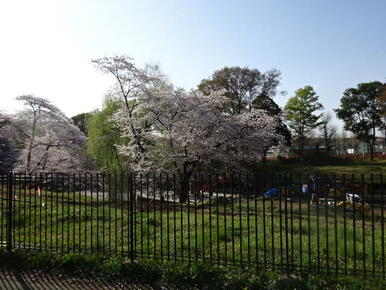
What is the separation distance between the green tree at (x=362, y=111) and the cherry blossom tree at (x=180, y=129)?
34.9m

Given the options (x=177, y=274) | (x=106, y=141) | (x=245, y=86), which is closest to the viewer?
(x=177, y=274)

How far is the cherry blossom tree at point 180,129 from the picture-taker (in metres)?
19.6

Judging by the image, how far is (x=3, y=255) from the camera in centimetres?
639

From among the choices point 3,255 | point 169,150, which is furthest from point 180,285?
point 169,150

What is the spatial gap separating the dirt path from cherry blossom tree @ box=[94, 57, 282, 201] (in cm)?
1326

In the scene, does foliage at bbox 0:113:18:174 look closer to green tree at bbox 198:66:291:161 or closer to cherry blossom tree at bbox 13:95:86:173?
cherry blossom tree at bbox 13:95:86:173

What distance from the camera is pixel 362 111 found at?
50.8m

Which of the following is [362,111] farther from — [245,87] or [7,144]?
[7,144]

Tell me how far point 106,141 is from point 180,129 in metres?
9.31

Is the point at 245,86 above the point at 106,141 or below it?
above

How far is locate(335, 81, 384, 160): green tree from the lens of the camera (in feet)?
164

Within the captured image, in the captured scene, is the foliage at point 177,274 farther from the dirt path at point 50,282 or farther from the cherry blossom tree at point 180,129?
the cherry blossom tree at point 180,129

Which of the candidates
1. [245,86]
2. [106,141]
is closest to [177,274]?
[106,141]

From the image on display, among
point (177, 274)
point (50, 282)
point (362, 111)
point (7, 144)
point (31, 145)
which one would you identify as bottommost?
point (50, 282)
